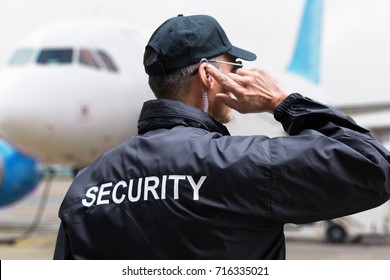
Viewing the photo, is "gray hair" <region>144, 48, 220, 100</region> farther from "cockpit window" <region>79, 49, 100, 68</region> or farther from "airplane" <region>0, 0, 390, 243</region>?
"cockpit window" <region>79, 49, 100, 68</region>

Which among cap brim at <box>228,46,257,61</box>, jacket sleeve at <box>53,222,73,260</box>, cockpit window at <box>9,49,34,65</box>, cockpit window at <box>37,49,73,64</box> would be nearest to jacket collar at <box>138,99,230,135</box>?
cap brim at <box>228,46,257,61</box>

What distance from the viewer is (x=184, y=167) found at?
113cm

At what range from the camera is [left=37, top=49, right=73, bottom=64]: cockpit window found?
7.16 metres

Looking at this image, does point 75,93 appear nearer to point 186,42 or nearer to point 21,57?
point 21,57

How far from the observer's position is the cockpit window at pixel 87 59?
724cm

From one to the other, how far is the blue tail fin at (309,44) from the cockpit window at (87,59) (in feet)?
23.4

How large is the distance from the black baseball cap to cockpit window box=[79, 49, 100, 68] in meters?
6.08

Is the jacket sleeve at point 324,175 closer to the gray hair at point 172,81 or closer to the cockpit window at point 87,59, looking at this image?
the gray hair at point 172,81

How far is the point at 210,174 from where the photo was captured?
1.12m

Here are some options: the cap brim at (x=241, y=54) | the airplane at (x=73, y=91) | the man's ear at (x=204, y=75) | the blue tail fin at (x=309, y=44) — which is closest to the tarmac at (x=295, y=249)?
the airplane at (x=73, y=91)

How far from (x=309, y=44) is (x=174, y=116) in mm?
14022

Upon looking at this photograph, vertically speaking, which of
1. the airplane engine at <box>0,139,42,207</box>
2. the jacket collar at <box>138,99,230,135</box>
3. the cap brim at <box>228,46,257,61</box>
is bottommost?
the airplane engine at <box>0,139,42,207</box>
